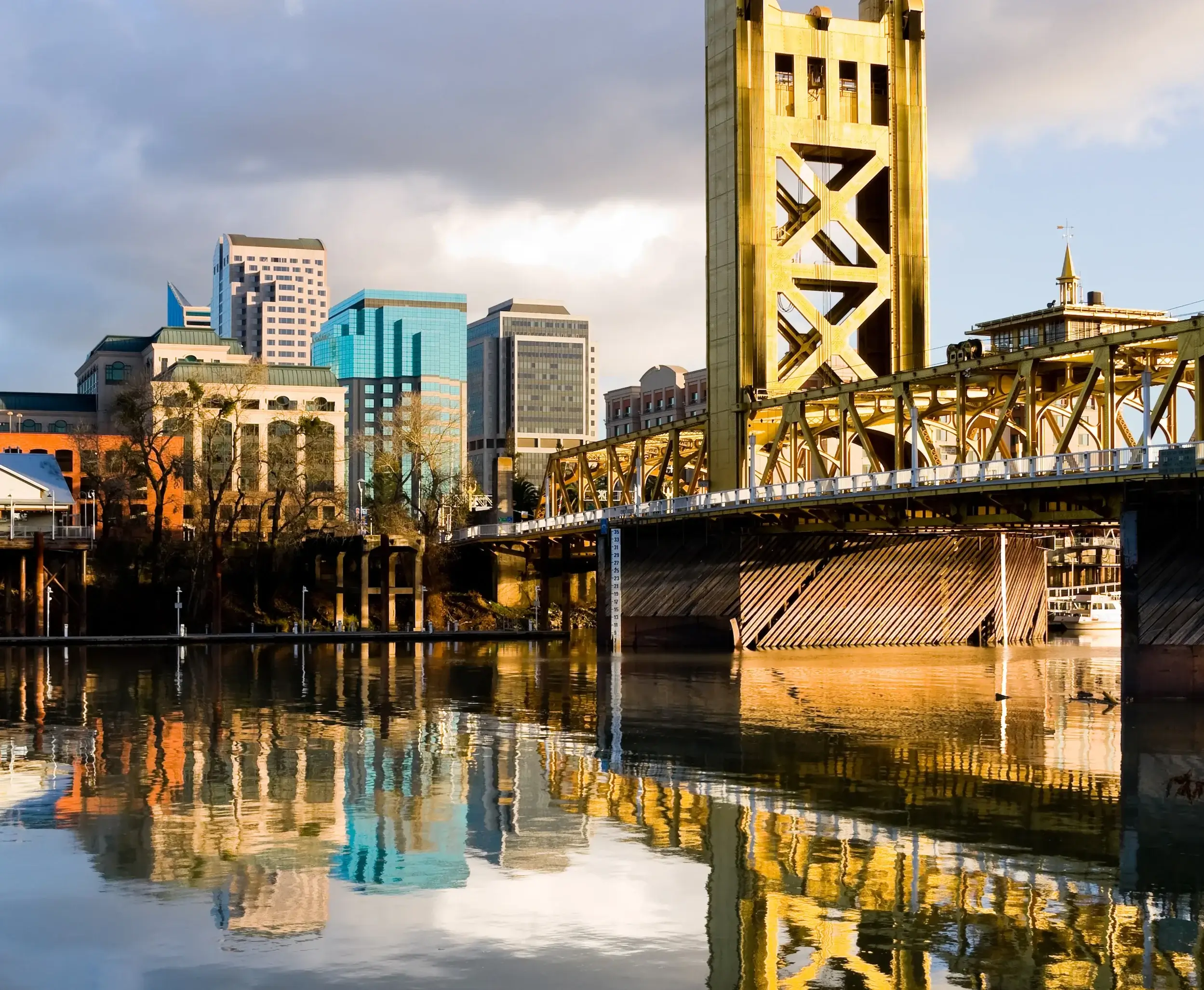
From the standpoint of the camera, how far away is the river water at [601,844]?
2277cm

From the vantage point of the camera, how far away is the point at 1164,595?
5791 centimetres

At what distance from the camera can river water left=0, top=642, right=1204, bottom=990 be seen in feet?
74.7

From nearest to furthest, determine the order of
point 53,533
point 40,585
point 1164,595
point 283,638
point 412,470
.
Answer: point 1164,595 < point 40,585 < point 283,638 < point 53,533 < point 412,470

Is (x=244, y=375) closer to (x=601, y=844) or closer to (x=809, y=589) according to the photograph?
(x=809, y=589)

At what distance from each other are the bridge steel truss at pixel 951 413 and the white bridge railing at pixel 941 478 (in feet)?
3.31

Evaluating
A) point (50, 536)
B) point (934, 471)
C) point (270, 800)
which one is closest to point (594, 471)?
point (50, 536)

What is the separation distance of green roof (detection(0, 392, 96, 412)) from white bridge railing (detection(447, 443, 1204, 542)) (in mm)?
93411

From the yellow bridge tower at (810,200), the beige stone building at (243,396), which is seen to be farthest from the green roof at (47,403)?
the yellow bridge tower at (810,200)

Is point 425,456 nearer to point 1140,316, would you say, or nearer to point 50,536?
point 50,536

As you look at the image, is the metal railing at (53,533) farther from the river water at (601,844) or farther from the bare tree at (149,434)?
the river water at (601,844)

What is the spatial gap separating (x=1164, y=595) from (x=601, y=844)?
112ft

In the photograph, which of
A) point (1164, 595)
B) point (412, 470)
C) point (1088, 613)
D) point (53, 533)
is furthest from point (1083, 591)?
point (1164, 595)

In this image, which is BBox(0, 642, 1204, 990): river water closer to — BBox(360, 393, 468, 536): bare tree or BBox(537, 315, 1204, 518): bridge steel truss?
BBox(537, 315, 1204, 518): bridge steel truss

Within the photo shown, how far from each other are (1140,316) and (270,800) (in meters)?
146
